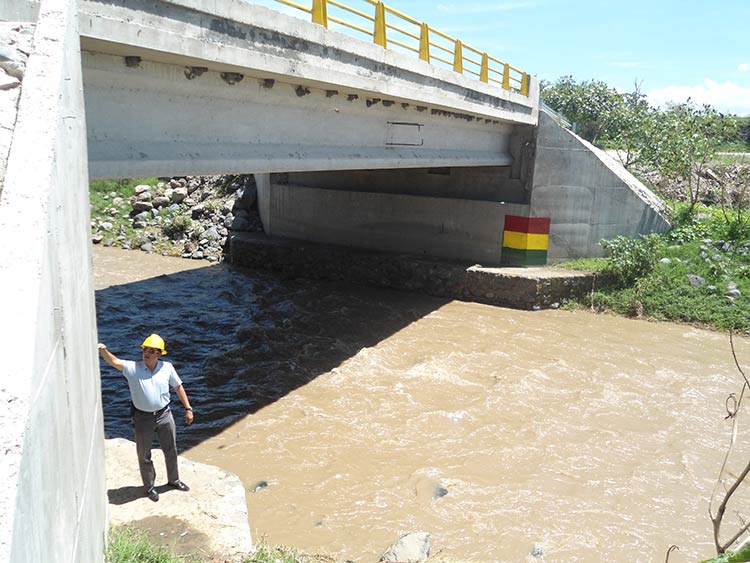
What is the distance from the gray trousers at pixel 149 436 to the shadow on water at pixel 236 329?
108 inches

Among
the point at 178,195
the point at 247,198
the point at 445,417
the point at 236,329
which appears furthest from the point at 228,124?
the point at 178,195

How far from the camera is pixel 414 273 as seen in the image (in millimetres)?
18031

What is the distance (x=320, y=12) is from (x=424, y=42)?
11.8 feet

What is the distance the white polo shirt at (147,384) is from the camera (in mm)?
5773

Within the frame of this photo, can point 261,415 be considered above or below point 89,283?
below

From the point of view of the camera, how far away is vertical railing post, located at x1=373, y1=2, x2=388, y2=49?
10.8m

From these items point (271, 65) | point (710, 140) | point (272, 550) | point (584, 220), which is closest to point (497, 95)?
point (584, 220)

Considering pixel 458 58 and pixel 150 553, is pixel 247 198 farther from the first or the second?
pixel 150 553

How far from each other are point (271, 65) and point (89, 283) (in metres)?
4.59

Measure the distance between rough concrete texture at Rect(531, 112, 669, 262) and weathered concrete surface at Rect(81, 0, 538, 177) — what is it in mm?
5429

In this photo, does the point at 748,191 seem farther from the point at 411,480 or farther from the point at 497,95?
the point at 411,480

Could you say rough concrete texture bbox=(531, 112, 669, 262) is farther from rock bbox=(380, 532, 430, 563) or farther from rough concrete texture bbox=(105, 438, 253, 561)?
rough concrete texture bbox=(105, 438, 253, 561)

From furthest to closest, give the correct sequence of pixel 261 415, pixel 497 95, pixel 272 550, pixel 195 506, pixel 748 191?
pixel 748 191
pixel 497 95
pixel 261 415
pixel 195 506
pixel 272 550

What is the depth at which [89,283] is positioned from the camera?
446 cm
